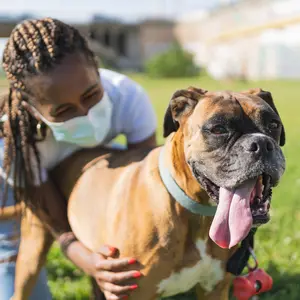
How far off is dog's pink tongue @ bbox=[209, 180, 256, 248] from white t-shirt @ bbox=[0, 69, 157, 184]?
1.34 metres

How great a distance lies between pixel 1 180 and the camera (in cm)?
353

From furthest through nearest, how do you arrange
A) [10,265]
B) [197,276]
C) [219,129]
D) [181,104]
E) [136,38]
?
[136,38] < [10,265] < [197,276] < [181,104] < [219,129]

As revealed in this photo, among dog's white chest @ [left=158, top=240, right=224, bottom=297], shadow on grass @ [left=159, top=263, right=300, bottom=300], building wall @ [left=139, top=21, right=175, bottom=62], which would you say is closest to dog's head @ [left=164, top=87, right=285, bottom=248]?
dog's white chest @ [left=158, top=240, right=224, bottom=297]

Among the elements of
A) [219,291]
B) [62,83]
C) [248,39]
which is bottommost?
[248,39]

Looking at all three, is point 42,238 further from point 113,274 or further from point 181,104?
point 181,104

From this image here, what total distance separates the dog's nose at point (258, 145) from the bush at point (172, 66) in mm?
31595

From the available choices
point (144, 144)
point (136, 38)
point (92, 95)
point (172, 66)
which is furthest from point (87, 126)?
point (136, 38)

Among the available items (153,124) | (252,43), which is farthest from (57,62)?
(252,43)

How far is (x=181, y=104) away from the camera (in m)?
2.76

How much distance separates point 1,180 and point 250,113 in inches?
65.4

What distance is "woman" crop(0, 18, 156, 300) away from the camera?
316cm

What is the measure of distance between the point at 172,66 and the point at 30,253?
102ft

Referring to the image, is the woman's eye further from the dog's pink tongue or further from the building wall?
the building wall

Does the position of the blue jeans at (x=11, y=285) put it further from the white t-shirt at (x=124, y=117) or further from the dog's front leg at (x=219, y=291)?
the dog's front leg at (x=219, y=291)
